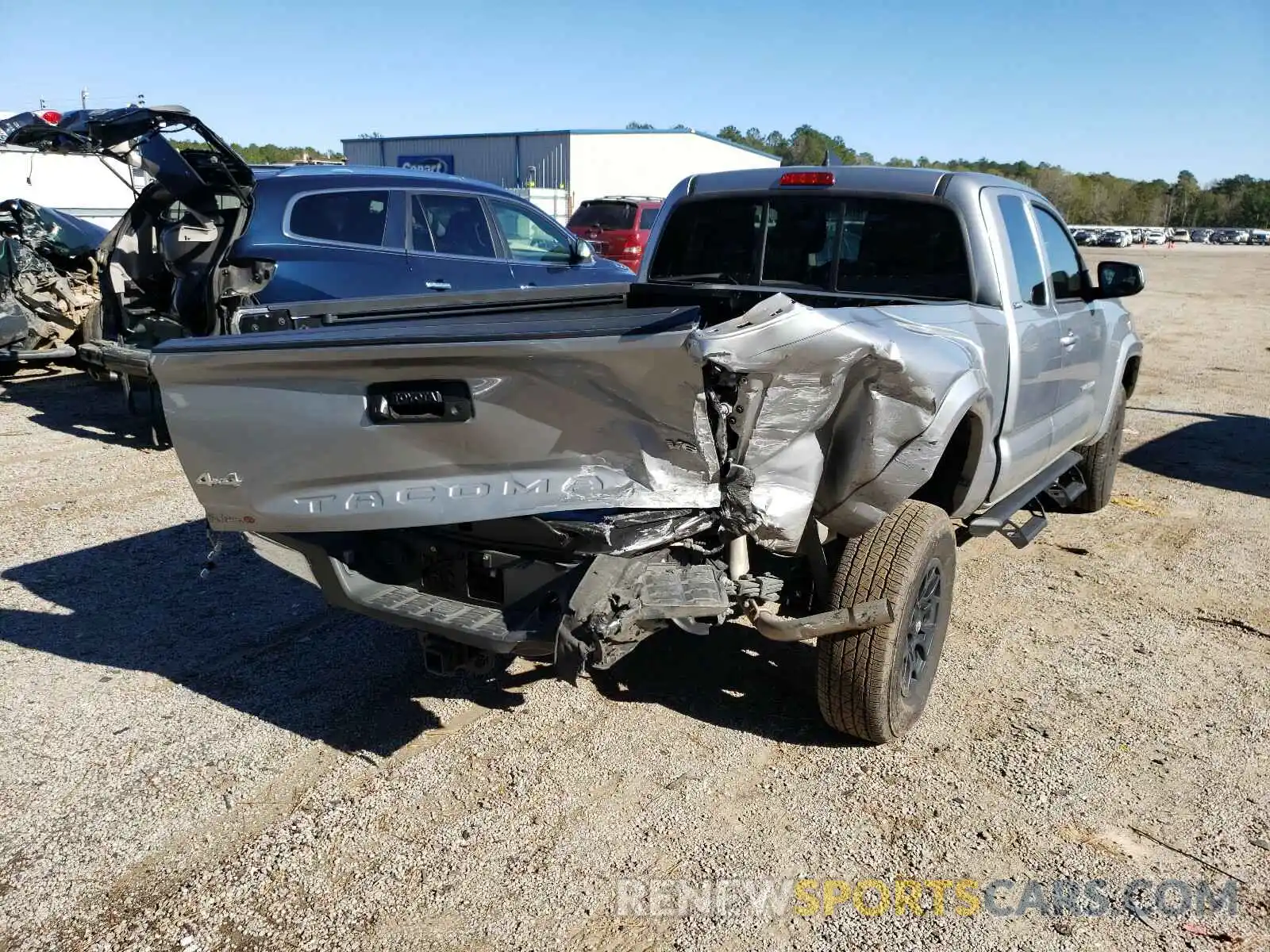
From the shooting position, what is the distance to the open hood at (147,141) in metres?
6.88

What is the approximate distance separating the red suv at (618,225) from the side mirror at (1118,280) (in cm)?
1143

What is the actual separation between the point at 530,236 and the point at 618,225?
809cm

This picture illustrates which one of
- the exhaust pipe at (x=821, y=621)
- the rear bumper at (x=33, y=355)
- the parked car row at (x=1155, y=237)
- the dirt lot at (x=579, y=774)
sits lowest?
the parked car row at (x=1155, y=237)

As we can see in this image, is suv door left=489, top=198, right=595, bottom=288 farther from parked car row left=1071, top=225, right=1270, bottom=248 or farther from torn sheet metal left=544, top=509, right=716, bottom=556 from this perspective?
parked car row left=1071, top=225, right=1270, bottom=248

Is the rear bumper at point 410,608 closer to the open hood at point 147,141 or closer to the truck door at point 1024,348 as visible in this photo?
the truck door at point 1024,348

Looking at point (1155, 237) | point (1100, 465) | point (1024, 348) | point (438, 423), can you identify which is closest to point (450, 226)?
point (1100, 465)

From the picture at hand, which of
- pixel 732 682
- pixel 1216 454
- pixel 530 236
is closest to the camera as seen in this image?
pixel 732 682

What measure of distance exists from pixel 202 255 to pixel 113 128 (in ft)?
3.51

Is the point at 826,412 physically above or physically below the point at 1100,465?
above

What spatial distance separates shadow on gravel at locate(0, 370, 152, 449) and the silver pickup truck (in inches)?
223

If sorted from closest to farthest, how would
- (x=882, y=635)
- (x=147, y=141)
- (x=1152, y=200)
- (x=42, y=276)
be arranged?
(x=882, y=635)
(x=147, y=141)
(x=42, y=276)
(x=1152, y=200)

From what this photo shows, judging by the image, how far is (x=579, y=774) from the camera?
11.2 ft

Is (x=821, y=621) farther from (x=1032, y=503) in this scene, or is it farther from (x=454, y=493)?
(x=1032, y=503)

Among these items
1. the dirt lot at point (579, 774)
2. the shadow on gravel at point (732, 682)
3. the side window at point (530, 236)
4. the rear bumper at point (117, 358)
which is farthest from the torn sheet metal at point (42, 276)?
the shadow on gravel at point (732, 682)
